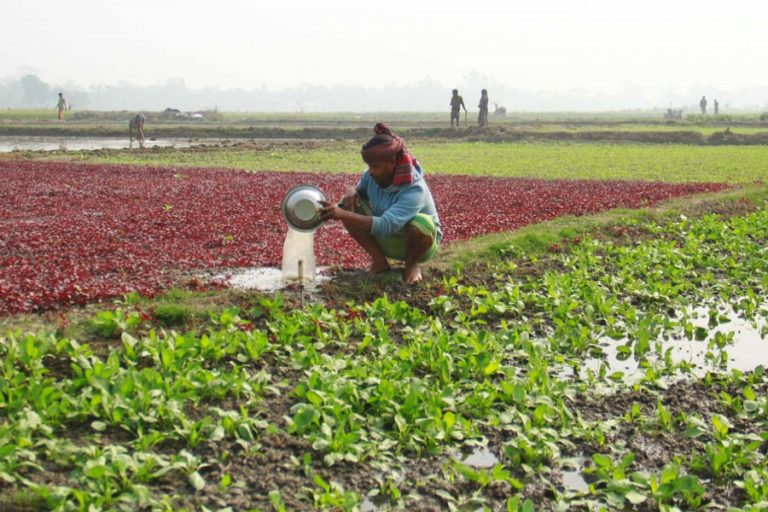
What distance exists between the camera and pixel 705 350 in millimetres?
6734

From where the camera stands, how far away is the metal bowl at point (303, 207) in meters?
6.85

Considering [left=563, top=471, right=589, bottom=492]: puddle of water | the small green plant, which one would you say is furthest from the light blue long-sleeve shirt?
[left=563, top=471, right=589, bottom=492]: puddle of water

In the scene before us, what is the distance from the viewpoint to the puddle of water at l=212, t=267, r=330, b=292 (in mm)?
7721

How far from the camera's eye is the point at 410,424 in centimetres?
466

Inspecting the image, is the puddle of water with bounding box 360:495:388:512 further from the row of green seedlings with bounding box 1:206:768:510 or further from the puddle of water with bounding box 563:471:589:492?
the puddle of water with bounding box 563:471:589:492

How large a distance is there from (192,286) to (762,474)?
16.7 feet

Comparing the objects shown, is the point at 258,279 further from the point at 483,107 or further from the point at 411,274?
the point at 483,107

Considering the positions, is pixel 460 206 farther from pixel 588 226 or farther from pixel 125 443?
pixel 125 443

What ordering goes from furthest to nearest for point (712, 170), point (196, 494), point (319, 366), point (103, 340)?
point (712, 170), point (103, 340), point (319, 366), point (196, 494)

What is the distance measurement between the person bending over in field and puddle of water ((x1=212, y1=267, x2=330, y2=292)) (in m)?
0.79

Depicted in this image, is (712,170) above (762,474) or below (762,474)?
above

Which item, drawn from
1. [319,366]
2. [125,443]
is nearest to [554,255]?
[319,366]

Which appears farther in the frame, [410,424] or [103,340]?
[103,340]

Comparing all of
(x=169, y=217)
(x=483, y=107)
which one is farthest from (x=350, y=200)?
(x=483, y=107)
